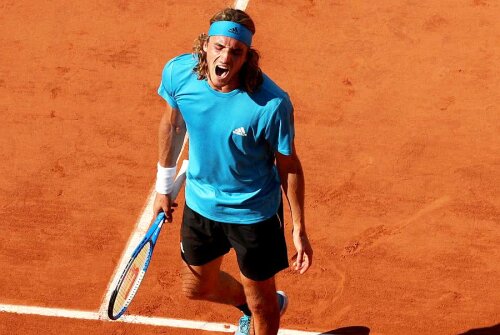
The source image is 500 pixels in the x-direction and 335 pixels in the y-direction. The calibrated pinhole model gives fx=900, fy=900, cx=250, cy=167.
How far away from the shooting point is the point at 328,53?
9578 millimetres

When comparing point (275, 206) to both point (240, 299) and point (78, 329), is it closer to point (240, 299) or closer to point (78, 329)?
point (240, 299)

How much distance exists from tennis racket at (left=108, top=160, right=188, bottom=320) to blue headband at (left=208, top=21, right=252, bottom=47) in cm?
130

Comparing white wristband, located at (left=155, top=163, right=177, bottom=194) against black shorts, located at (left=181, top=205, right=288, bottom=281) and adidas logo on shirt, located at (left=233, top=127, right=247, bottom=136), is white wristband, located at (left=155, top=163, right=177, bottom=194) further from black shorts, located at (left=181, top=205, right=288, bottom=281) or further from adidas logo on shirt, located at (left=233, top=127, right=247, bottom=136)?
adidas logo on shirt, located at (left=233, top=127, right=247, bottom=136)

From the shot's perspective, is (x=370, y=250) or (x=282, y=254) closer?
(x=282, y=254)

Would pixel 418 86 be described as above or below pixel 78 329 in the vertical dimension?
below

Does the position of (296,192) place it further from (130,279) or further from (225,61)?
(130,279)

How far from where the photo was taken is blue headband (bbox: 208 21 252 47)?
5164 millimetres

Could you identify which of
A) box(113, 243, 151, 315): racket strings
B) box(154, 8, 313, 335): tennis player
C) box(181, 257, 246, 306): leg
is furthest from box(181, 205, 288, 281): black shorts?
box(113, 243, 151, 315): racket strings

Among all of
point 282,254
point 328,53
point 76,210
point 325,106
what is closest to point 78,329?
point 76,210

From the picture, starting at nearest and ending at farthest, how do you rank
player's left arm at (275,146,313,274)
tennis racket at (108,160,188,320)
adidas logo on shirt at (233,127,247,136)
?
adidas logo on shirt at (233,127,247,136) → player's left arm at (275,146,313,274) → tennis racket at (108,160,188,320)

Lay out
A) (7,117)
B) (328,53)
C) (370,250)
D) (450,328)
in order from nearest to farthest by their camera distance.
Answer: (450,328)
(370,250)
(7,117)
(328,53)

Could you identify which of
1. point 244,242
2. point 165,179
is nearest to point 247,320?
point 244,242

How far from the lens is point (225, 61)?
16.8ft

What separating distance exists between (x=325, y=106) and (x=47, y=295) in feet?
10.9
